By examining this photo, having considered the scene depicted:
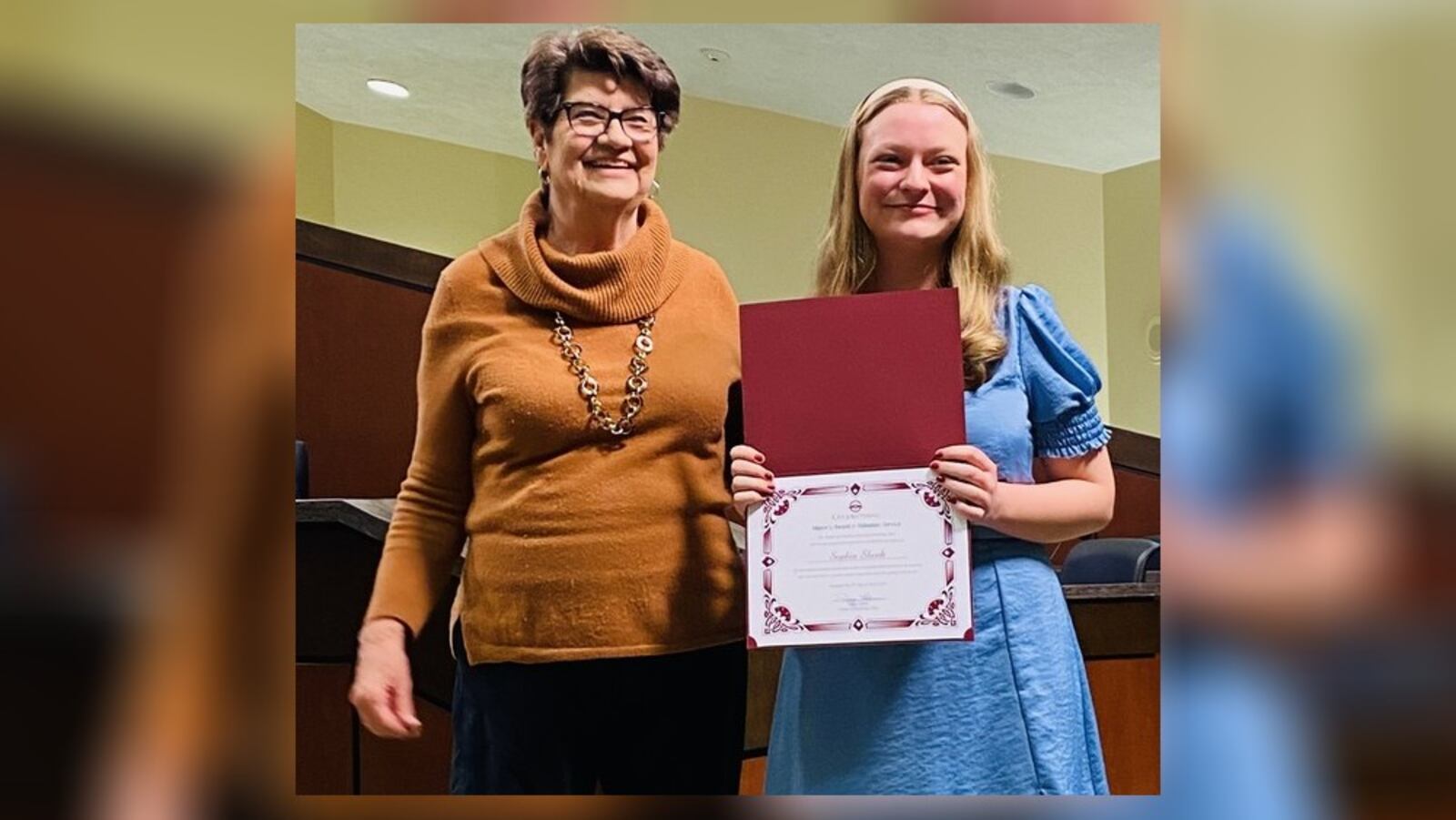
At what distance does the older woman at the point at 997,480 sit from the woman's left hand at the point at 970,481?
0.6 inches

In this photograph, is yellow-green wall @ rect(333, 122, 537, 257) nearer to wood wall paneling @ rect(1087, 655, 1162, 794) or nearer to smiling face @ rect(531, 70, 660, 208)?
smiling face @ rect(531, 70, 660, 208)

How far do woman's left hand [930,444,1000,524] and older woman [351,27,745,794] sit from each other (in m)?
0.20

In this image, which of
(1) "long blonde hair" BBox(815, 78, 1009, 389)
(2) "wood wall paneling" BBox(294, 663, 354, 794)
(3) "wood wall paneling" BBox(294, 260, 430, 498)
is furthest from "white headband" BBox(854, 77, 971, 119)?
(2) "wood wall paneling" BBox(294, 663, 354, 794)

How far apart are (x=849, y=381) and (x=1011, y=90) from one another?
0.99 ft

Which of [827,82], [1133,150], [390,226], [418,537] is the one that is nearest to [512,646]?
[418,537]

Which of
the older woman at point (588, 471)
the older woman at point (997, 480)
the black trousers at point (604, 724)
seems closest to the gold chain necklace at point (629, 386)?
the older woman at point (588, 471)

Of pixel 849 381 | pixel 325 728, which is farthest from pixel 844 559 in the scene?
pixel 325 728

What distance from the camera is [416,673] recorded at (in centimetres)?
99

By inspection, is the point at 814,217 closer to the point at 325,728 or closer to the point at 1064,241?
the point at 1064,241

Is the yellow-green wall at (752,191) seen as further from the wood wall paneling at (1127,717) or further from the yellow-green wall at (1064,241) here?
the wood wall paneling at (1127,717)

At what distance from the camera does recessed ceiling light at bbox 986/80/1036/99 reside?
38.5 inches

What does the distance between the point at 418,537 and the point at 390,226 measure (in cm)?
29

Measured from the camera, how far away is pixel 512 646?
96 centimetres
